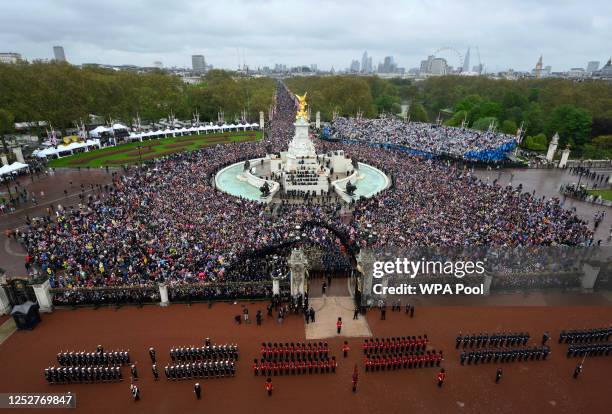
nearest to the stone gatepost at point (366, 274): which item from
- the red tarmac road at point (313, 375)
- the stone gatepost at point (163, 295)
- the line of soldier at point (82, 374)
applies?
the red tarmac road at point (313, 375)

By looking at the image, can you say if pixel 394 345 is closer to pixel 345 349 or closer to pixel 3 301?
pixel 345 349

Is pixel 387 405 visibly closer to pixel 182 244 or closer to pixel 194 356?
pixel 194 356

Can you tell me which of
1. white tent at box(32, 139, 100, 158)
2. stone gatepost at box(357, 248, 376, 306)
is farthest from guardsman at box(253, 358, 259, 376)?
white tent at box(32, 139, 100, 158)

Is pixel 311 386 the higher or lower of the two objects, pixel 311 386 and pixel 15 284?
the lower

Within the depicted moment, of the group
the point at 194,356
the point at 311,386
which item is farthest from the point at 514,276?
the point at 194,356

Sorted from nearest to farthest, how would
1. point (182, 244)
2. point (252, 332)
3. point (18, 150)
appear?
point (252, 332), point (182, 244), point (18, 150)

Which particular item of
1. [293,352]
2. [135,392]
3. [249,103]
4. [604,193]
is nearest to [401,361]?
[293,352]
